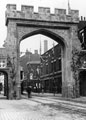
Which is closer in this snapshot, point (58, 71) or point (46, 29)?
point (46, 29)

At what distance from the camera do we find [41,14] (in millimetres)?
28641

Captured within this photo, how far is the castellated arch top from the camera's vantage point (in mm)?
27766

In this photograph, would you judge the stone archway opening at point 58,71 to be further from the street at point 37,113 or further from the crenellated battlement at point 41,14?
the street at point 37,113

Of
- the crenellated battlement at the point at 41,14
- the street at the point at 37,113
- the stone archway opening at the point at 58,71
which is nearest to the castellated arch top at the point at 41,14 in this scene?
the crenellated battlement at the point at 41,14

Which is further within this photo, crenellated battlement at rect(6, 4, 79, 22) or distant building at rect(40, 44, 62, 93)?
distant building at rect(40, 44, 62, 93)

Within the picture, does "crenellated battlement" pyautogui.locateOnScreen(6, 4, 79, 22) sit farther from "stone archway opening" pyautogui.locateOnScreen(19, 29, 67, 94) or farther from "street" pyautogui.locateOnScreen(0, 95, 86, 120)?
"street" pyautogui.locateOnScreen(0, 95, 86, 120)

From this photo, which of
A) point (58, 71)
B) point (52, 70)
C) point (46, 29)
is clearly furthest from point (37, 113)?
point (52, 70)

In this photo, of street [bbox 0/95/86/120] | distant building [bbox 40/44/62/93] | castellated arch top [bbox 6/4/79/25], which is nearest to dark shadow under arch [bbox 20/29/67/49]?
castellated arch top [bbox 6/4/79/25]

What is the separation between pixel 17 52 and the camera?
28.2m

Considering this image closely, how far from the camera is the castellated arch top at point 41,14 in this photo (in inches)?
1093

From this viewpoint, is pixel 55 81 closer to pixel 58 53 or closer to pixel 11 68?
pixel 58 53

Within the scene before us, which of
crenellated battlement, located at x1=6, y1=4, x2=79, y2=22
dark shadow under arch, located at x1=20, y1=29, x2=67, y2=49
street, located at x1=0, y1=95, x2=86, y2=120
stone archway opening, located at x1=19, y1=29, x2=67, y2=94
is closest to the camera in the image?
street, located at x1=0, y1=95, x2=86, y2=120

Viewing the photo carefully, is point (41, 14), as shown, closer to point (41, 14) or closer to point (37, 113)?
point (41, 14)

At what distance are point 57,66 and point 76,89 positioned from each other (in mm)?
16119
